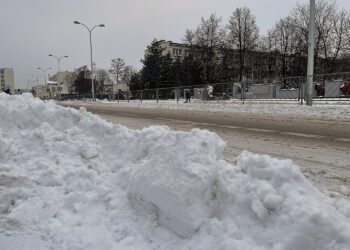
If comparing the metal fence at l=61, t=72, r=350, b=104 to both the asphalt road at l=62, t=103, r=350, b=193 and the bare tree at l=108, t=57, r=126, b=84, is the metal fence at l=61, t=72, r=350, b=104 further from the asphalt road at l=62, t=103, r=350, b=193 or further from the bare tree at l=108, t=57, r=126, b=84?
the bare tree at l=108, t=57, r=126, b=84

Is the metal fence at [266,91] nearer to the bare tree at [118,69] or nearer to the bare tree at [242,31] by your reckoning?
the bare tree at [242,31]

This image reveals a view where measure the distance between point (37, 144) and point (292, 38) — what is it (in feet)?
185

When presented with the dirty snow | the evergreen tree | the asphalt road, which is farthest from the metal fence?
the evergreen tree

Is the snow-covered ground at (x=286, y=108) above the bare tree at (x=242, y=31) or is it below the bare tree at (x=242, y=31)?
below

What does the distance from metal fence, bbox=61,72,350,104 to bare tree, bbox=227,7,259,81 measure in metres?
26.5

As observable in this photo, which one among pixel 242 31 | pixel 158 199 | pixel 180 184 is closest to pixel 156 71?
pixel 242 31

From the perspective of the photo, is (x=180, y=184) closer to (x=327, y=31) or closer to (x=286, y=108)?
(x=286, y=108)

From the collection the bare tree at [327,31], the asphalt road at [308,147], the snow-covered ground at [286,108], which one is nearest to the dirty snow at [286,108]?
the snow-covered ground at [286,108]

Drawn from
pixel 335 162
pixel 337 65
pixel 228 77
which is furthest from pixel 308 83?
pixel 228 77

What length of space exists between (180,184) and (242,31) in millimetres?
56226

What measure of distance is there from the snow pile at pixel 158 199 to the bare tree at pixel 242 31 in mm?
53602

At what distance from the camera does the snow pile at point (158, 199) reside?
3.40m

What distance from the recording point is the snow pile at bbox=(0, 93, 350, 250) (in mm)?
3404

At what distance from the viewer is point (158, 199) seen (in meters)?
4.18
